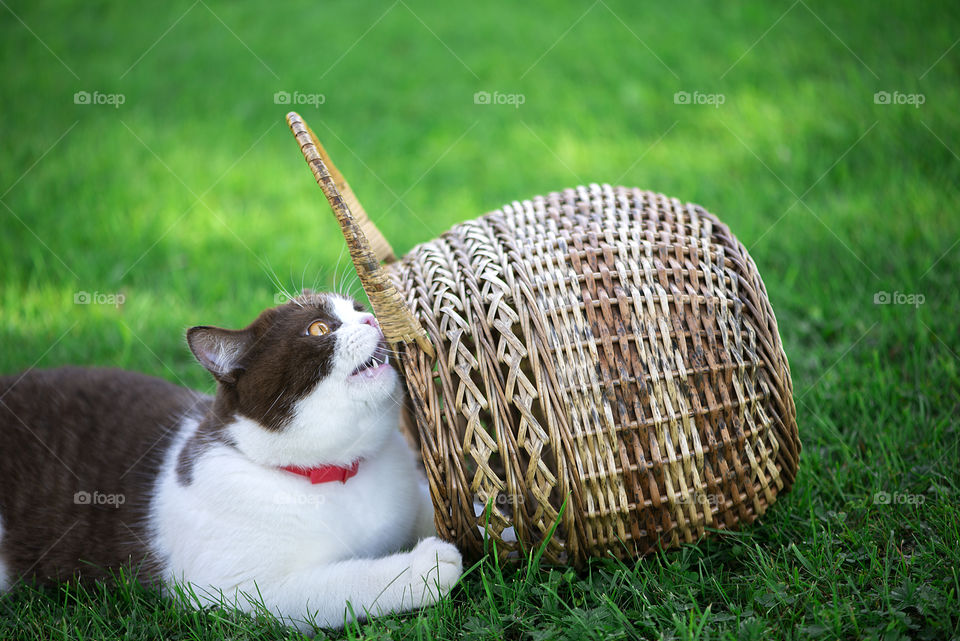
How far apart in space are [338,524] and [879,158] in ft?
12.0

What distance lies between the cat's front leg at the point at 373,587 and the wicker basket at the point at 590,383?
101 mm

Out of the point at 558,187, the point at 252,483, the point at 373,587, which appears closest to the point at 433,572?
the point at 373,587

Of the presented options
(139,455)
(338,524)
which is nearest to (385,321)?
(338,524)

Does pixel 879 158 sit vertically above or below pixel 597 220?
above

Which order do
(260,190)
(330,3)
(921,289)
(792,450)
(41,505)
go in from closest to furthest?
1. (792,450)
2. (41,505)
3. (921,289)
4. (260,190)
5. (330,3)

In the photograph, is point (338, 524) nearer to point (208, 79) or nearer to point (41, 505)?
point (41, 505)

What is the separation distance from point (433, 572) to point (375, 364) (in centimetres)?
54

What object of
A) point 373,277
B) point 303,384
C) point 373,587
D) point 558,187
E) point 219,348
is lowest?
point 373,587

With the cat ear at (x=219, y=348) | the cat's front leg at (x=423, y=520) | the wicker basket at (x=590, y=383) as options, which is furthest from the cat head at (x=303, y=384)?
the cat's front leg at (x=423, y=520)

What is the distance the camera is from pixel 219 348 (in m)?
1.97

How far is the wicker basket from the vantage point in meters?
1.76

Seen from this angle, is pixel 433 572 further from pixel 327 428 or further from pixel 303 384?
pixel 303 384

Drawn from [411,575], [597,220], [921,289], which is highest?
[597,220]

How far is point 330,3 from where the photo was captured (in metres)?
7.18
